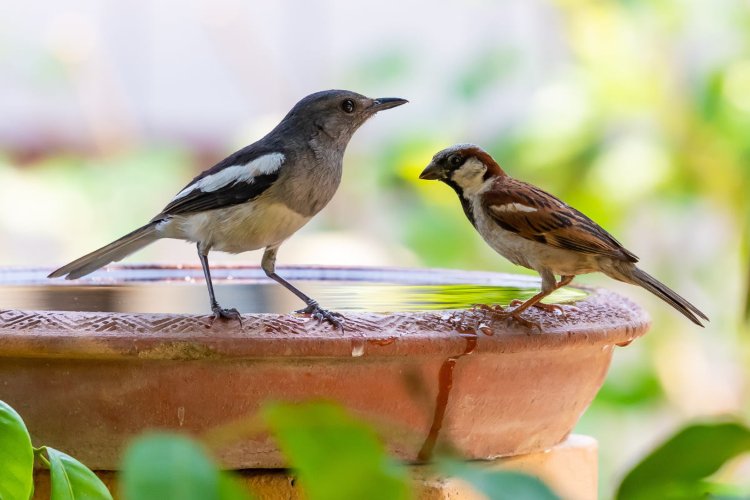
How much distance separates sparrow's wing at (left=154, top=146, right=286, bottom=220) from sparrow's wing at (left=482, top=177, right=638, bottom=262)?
1.61ft

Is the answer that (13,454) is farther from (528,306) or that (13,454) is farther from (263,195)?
(263,195)

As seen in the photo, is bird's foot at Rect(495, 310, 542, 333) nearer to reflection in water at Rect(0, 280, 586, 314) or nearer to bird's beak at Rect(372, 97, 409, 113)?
reflection in water at Rect(0, 280, 586, 314)

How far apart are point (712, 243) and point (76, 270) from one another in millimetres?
3469

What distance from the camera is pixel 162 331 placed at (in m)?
1.59

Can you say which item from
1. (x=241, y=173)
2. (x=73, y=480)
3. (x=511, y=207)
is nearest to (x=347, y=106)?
(x=241, y=173)

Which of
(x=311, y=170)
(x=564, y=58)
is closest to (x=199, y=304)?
(x=311, y=170)

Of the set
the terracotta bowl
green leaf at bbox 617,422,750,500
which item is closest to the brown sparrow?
the terracotta bowl

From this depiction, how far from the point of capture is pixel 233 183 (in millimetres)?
2225

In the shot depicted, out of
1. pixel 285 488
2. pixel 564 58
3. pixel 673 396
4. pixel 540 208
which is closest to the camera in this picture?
pixel 285 488

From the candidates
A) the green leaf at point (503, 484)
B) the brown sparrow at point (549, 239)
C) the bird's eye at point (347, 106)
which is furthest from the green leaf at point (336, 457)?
the bird's eye at point (347, 106)

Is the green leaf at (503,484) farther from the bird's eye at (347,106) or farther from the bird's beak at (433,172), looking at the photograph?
the bird's eye at (347,106)

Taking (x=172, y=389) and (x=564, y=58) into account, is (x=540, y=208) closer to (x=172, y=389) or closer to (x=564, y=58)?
(x=172, y=389)

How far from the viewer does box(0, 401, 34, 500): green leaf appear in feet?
3.44

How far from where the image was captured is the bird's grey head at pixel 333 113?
2.45 metres
